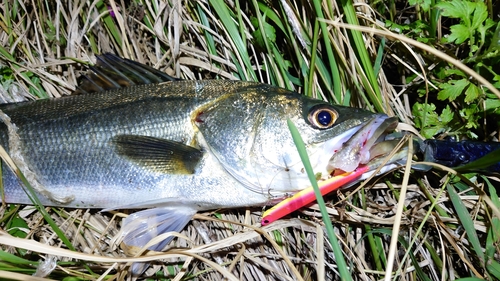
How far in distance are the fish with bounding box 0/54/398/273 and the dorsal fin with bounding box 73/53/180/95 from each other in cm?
10

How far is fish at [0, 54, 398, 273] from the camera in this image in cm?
219

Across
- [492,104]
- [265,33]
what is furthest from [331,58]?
[492,104]

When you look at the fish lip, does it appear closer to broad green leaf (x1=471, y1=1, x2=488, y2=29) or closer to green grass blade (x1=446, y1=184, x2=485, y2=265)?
green grass blade (x1=446, y1=184, x2=485, y2=265)

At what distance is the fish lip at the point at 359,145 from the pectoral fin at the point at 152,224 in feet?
2.87

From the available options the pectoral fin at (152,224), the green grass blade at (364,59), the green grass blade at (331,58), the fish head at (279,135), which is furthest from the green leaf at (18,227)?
the green grass blade at (364,59)

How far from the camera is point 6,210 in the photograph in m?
2.65

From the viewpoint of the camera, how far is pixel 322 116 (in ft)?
7.16

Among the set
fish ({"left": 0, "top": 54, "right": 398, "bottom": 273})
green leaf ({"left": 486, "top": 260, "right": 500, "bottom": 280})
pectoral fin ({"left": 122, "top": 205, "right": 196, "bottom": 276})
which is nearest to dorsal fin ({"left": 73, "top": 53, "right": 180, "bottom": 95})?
fish ({"left": 0, "top": 54, "right": 398, "bottom": 273})

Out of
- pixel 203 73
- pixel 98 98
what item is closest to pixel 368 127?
pixel 203 73

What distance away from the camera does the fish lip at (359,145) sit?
2107 millimetres

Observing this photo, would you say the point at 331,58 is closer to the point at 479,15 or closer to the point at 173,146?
the point at 479,15

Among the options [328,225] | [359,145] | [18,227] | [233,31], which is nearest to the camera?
[328,225]

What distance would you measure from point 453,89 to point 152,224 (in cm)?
180

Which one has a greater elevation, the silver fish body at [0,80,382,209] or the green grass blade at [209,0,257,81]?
the green grass blade at [209,0,257,81]
